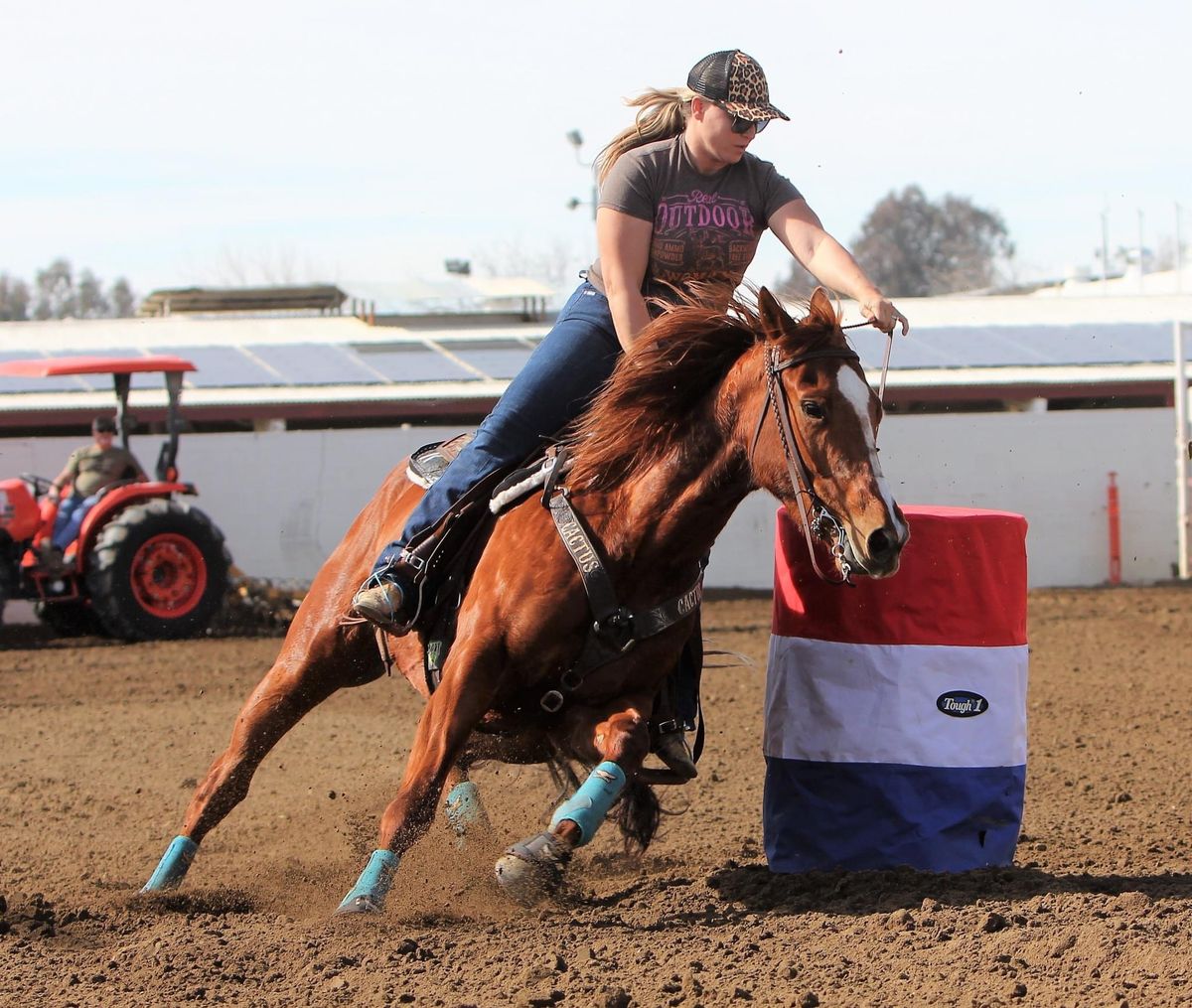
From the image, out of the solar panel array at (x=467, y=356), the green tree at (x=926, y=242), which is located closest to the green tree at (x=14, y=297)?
the green tree at (x=926, y=242)

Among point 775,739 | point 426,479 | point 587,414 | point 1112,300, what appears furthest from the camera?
point 1112,300

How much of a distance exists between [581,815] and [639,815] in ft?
3.85

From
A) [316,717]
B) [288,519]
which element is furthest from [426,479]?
[288,519]

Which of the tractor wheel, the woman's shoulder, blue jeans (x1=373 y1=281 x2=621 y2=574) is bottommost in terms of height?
the tractor wheel

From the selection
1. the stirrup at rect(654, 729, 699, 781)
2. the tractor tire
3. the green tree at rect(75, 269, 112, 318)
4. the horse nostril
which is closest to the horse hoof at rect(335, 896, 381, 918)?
the stirrup at rect(654, 729, 699, 781)

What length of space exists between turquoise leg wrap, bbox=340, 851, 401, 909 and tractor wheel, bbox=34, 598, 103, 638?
436 inches

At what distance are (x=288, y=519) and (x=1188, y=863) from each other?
13.9 meters

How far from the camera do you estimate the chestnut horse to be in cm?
427

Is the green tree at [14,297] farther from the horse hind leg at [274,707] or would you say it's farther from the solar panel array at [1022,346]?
the horse hind leg at [274,707]

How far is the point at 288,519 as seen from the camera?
18.0m

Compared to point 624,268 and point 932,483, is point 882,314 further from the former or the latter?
point 932,483

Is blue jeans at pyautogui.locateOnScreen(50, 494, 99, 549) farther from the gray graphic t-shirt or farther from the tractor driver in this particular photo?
the gray graphic t-shirt

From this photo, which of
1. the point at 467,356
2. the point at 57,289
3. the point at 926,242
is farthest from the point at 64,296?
the point at 467,356

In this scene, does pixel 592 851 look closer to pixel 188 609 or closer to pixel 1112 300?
pixel 188 609
